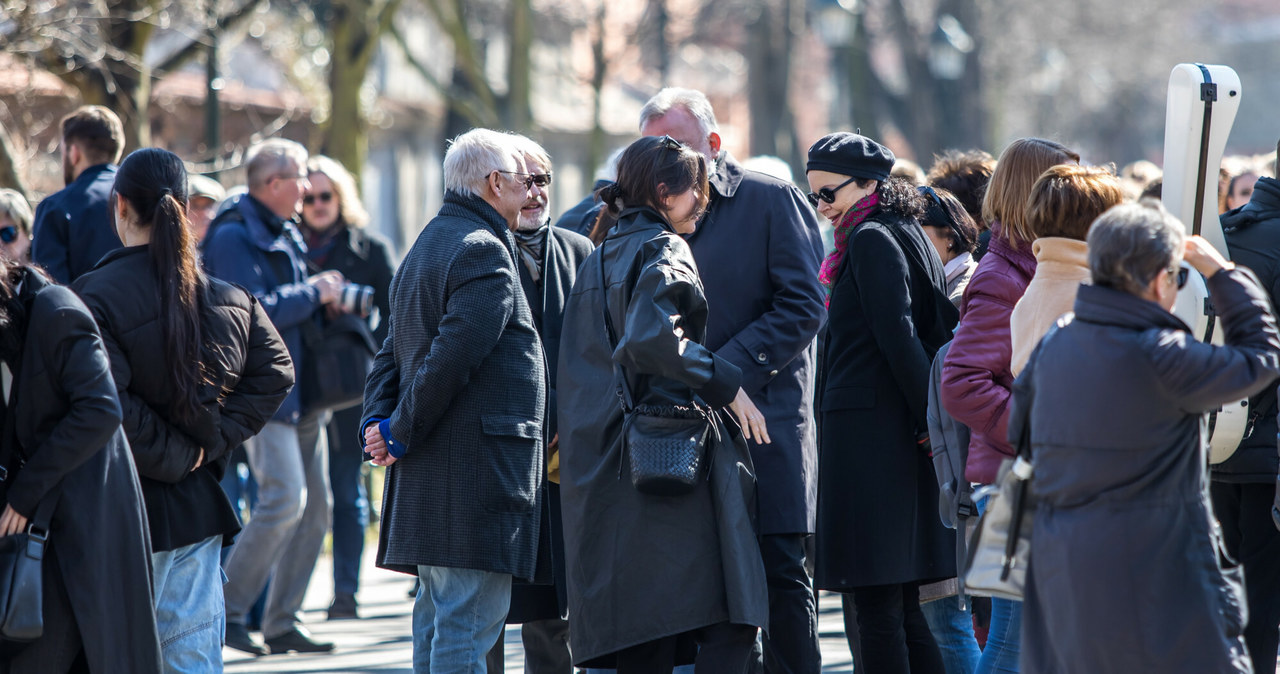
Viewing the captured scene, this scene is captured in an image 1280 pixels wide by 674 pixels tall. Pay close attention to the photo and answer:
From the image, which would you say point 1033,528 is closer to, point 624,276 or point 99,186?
point 624,276

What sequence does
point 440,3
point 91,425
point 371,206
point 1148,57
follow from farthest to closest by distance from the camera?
point 371,206 < point 1148,57 < point 440,3 < point 91,425

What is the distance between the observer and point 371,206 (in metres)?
37.2

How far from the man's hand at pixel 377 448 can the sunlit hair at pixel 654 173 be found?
1009 mm

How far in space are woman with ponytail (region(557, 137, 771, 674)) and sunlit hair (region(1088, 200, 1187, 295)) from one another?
1195mm

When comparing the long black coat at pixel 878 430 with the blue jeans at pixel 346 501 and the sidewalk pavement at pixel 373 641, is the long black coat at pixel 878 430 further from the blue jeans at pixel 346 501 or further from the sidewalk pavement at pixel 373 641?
the blue jeans at pixel 346 501

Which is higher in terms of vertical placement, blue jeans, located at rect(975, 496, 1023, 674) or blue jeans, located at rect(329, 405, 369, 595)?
blue jeans, located at rect(329, 405, 369, 595)

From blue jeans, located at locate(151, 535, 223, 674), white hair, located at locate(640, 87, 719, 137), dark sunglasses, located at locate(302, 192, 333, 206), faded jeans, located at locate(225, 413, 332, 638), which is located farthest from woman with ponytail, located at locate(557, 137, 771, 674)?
dark sunglasses, located at locate(302, 192, 333, 206)

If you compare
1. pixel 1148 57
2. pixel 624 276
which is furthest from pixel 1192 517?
pixel 1148 57

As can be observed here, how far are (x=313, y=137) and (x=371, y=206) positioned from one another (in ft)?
55.5

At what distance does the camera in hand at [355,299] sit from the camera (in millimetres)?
7242

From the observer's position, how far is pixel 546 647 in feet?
17.4

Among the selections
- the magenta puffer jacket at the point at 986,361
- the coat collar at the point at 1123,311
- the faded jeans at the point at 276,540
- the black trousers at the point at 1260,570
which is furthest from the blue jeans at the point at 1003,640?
the faded jeans at the point at 276,540

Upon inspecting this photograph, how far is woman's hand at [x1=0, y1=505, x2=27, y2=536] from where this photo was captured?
403cm

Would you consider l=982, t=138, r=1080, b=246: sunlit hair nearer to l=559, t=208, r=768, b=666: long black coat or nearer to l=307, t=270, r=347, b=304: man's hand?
l=559, t=208, r=768, b=666: long black coat
